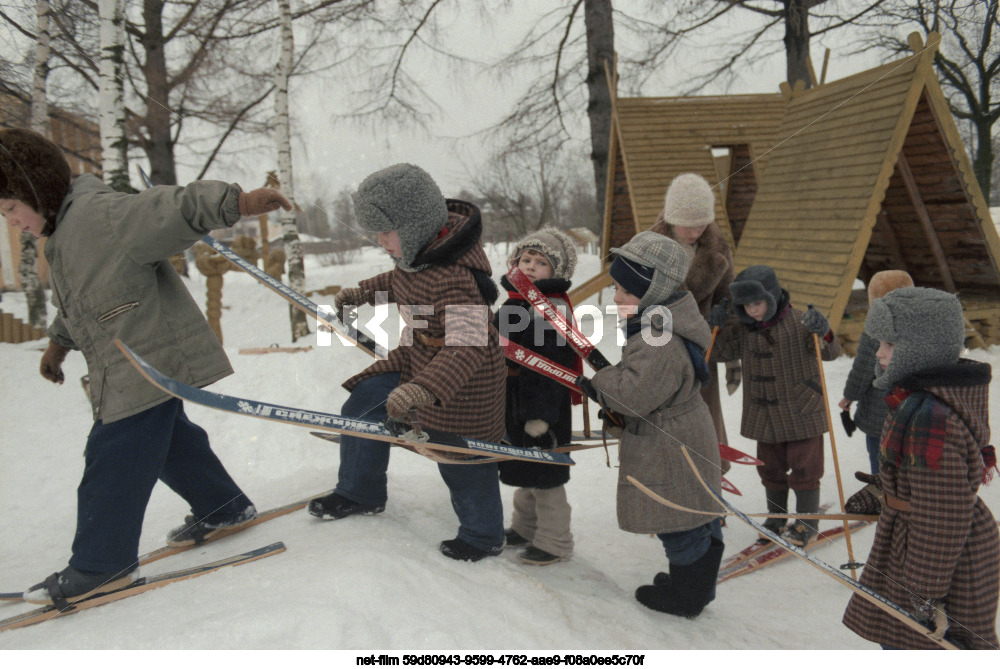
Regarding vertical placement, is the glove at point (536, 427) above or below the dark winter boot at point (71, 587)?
above

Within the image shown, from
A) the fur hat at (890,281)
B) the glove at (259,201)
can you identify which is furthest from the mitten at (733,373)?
the glove at (259,201)

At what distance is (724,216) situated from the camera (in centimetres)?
691

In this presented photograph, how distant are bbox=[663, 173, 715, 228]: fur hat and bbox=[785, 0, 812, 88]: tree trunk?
13.9ft

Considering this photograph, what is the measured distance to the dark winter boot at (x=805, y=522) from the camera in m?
2.99

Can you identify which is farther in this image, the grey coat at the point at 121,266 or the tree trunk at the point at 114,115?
the tree trunk at the point at 114,115

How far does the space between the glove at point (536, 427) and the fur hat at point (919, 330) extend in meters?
1.15

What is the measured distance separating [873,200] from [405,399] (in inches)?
177

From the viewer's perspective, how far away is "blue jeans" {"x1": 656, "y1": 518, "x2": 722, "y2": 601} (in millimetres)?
2213

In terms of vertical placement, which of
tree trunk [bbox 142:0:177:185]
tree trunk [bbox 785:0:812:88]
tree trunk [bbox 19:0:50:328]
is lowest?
tree trunk [bbox 19:0:50:328]

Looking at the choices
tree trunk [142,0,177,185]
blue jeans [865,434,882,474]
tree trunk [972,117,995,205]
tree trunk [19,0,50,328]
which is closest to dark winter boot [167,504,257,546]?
tree trunk [19,0,50,328]

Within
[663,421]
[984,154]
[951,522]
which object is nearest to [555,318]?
[663,421]

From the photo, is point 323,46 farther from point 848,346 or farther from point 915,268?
point 915,268

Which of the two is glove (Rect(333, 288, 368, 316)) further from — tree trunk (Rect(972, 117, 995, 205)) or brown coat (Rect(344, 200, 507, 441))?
tree trunk (Rect(972, 117, 995, 205))

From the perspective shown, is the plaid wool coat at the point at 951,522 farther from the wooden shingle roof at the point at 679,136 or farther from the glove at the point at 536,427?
the wooden shingle roof at the point at 679,136
